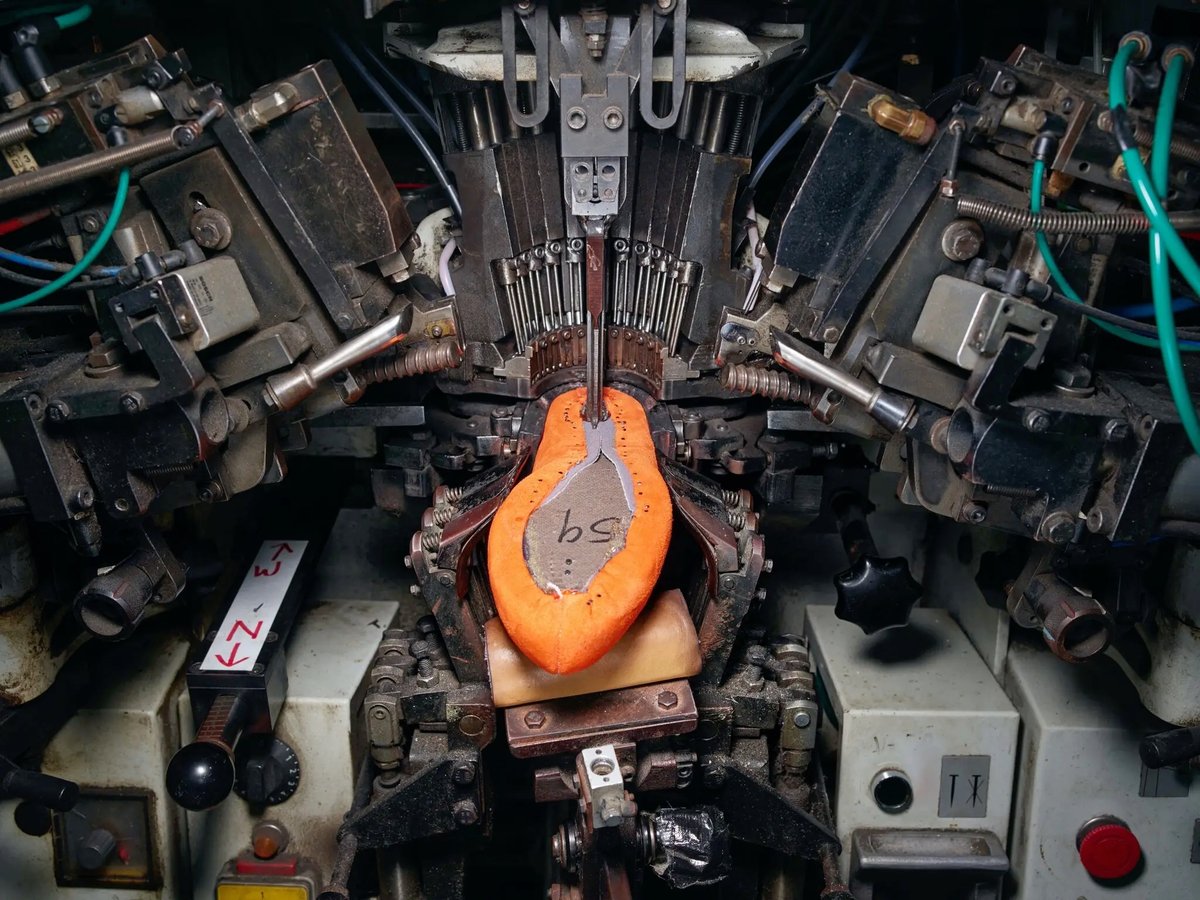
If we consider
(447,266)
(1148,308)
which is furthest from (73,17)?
(1148,308)

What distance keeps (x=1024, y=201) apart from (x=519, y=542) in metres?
0.95

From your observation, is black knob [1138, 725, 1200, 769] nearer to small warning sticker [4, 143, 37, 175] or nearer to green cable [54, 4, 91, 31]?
small warning sticker [4, 143, 37, 175]

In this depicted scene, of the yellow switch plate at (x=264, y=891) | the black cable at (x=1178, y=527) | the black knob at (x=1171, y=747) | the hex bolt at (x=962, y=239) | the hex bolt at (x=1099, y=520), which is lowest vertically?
the yellow switch plate at (x=264, y=891)

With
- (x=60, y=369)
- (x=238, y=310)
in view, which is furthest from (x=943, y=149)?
(x=60, y=369)

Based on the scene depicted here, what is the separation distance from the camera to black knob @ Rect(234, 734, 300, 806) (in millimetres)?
2072

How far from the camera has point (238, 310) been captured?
184 centimetres

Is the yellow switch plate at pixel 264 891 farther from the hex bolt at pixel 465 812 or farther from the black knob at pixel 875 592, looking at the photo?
the black knob at pixel 875 592

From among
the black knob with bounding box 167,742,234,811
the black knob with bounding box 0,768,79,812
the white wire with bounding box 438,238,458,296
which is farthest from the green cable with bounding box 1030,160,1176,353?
the black knob with bounding box 0,768,79,812

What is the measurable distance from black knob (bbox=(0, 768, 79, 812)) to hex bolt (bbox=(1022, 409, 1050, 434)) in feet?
5.28

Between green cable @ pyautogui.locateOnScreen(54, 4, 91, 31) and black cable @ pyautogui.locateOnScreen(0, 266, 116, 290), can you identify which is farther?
green cable @ pyautogui.locateOnScreen(54, 4, 91, 31)

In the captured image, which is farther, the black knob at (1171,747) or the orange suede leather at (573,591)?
the black knob at (1171,747)

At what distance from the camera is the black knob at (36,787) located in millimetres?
1853

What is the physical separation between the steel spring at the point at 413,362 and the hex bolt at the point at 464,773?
0.68m

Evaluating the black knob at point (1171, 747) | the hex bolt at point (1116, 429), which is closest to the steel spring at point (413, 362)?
the hex bolt at point (1116, 429)
